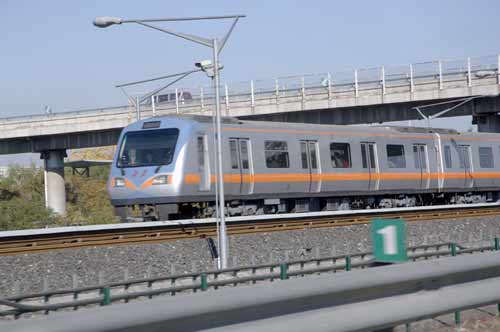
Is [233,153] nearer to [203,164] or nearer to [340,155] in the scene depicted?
[203,164]

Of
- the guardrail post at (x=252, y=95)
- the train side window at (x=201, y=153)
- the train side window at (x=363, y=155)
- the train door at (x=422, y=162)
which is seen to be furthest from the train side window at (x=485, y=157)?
the train side window at (x=201, y=153)

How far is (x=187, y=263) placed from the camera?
21859 mm

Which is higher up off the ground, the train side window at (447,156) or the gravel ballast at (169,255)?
the train side window at (447,156)

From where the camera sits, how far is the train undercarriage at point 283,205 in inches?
980

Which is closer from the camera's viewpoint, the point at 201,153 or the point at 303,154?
the point at 201,153

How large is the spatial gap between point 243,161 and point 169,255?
4831mm

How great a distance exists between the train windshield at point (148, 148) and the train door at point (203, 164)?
2.57 ft

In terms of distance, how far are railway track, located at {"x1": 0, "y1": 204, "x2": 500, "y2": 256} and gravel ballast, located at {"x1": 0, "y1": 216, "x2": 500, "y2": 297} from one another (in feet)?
0.81

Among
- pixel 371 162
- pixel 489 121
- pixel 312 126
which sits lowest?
pixel 371 162

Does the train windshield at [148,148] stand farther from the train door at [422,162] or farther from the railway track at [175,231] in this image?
the train door at [422,162]

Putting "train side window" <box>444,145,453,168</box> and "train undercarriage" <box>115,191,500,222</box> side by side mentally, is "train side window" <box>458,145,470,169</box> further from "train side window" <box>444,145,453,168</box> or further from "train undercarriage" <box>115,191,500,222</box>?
"train undercarriage" <box>115,191,500,222</box>

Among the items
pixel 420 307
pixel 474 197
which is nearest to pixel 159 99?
pixel 474 197

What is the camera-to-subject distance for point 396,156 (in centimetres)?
3061

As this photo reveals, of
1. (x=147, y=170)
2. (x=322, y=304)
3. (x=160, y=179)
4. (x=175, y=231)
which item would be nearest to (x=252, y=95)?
(x=147, y=170)
